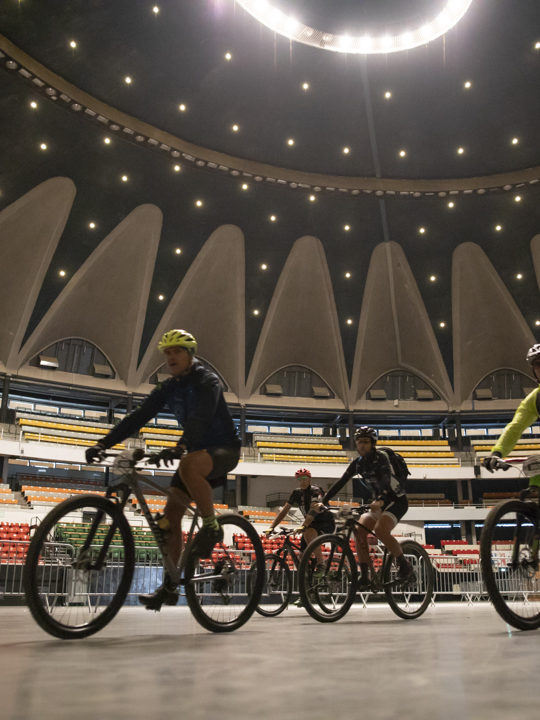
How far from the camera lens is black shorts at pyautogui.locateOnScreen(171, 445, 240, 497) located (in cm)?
420

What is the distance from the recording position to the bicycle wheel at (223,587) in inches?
156

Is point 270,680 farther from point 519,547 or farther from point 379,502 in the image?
point 379,502

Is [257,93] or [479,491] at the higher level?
[257,93]

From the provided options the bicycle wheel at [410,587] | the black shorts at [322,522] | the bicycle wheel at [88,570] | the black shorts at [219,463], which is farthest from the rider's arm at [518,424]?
the black shorts at [322,522]

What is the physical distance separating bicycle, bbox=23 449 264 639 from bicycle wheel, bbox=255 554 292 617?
3.61 m

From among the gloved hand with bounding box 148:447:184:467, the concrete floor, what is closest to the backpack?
the gloved hand with bounding box 148:447:184:467

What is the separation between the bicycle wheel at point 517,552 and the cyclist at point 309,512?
316 centimetres

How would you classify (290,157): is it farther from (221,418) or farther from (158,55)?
(221,418)

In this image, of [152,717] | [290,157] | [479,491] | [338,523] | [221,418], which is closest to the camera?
[152,717]

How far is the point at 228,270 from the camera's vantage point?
104 feet

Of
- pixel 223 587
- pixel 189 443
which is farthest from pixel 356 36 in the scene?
pixel 223 587

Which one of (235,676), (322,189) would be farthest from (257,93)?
(235,676)

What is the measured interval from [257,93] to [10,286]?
14.4 m

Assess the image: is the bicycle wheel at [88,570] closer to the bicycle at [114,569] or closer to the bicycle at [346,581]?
the bicycle at [114,569]
